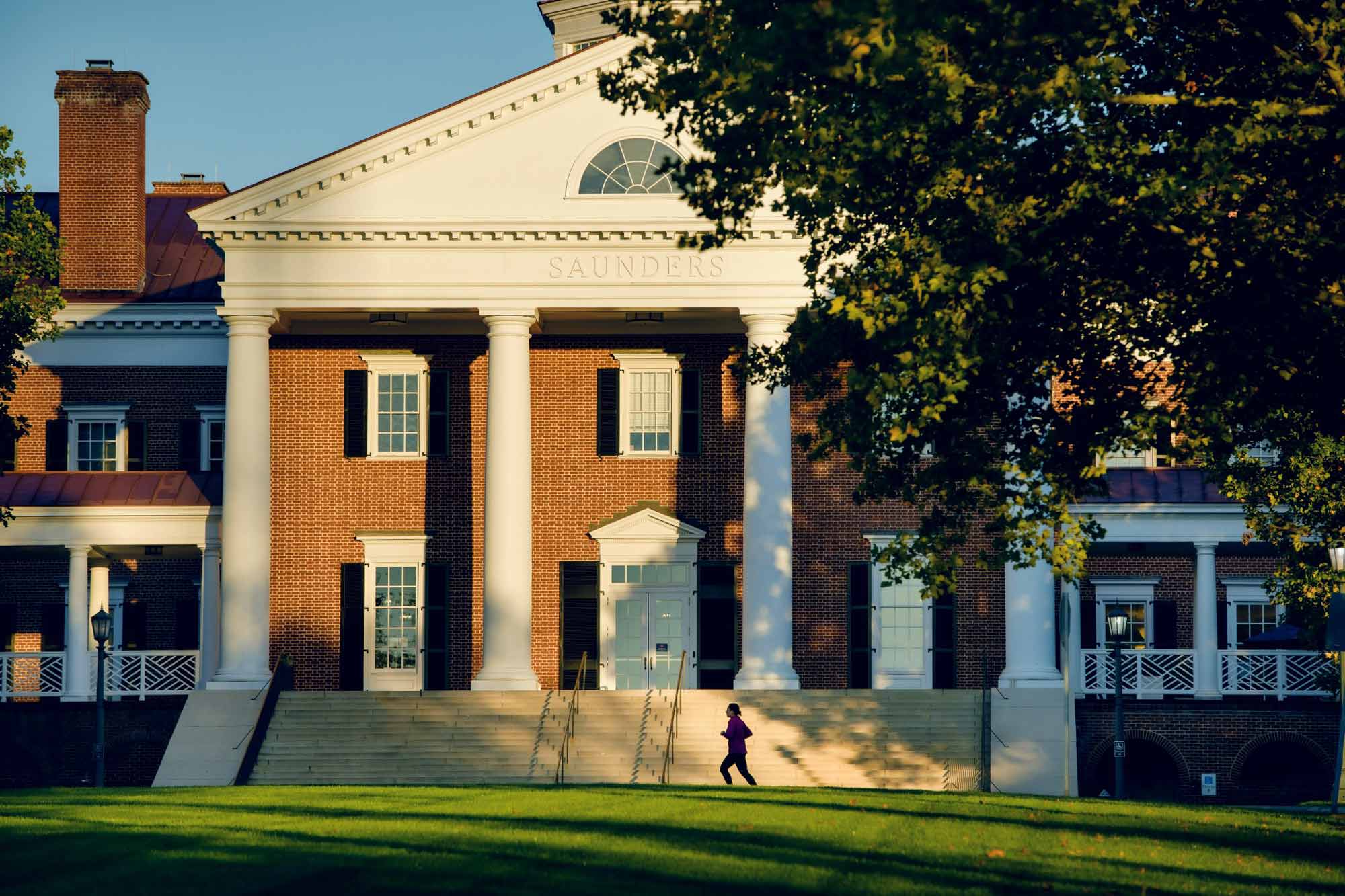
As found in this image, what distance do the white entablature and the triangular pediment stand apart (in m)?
0.03

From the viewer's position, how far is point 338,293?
3794cm

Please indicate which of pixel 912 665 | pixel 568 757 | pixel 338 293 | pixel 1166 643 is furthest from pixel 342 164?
pixel 1166 643

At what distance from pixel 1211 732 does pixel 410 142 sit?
20778mm

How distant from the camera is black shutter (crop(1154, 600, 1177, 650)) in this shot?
4419 centimetres

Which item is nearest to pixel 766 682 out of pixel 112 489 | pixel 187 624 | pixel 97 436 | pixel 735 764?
pixel 735 764

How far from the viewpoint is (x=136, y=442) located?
44.0 metres

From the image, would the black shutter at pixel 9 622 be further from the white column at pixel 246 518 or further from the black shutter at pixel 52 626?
the white column at pixel 246 518

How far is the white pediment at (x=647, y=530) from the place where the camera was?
40.2 meters

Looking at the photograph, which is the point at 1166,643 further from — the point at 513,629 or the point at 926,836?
the point at 926,836

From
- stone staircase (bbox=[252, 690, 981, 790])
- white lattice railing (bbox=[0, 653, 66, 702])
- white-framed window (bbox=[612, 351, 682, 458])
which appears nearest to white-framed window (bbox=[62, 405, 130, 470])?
white lattice railing (bbox=[0, 653, 66, 702])

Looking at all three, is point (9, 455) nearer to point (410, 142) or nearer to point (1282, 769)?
point (410, 142)

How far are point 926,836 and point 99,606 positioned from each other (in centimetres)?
2399

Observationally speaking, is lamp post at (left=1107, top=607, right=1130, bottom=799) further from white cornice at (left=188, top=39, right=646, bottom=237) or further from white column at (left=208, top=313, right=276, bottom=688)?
white column at (left=208, top=313, right=276, bottom=688)

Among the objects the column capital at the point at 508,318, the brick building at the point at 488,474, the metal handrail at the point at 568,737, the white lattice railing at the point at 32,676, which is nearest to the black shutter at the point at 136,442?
the brick building at the point at 488,474
